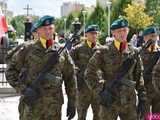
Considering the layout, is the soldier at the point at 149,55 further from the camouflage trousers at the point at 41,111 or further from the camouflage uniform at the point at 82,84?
the camouflage trousers at the point at 41,111

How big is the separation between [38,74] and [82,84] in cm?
351

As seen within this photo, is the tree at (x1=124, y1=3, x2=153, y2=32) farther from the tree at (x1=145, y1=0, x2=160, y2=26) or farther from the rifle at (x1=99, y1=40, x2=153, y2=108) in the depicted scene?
the rifle at (x1=99, y1=40, x2=153, y2=108)

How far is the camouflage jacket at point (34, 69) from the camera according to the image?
7.12 metres

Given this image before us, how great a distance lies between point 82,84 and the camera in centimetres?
1061

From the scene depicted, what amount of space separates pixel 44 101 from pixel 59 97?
0.20 m

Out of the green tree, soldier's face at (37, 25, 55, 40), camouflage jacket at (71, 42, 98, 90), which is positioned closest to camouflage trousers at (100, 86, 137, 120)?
soldier's face at (37, 25, 55, 40)

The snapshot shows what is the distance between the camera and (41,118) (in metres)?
7.11

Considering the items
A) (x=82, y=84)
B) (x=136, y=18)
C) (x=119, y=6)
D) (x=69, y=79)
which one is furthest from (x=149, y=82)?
(x=119, y=6)

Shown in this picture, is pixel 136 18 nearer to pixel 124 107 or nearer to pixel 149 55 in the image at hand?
pixel 149 55

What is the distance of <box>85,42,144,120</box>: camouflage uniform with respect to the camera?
7469mm

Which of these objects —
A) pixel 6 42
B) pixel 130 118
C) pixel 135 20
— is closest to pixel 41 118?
pixel 130 118

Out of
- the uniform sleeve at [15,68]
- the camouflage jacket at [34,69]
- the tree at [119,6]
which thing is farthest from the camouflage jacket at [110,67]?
the tree at [119,6]

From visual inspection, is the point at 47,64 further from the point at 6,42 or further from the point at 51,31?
the point at 6,42

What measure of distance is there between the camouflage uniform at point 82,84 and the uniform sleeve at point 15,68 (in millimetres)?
3172
